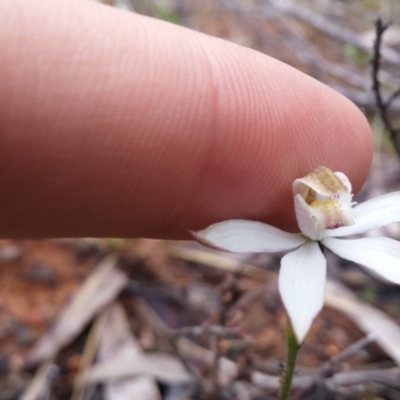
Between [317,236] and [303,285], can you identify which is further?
[317,236]

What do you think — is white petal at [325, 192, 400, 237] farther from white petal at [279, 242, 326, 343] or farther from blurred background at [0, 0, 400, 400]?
blurred background at [0, 0, 400, 400]

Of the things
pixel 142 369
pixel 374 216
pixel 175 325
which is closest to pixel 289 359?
pixel 374 216

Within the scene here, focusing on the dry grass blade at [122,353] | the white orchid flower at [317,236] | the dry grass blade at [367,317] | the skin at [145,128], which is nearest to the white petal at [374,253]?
the white orchid flower at [317,236]

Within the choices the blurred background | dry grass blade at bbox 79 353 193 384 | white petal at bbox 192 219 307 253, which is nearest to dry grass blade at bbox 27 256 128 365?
the blurred background

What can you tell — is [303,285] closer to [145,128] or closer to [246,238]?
Answer: [246,238]

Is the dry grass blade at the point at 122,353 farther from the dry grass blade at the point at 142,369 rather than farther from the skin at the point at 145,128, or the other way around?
the skin at the point at 145,128

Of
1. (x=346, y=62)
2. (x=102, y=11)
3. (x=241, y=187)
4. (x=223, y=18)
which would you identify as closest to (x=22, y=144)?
(x=102, y=11)
